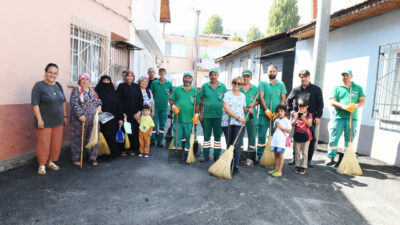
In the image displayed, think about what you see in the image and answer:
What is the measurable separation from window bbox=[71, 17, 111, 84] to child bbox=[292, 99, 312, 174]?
16.5 ft

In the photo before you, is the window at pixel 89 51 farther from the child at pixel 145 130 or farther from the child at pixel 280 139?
the child at pixel 280 139

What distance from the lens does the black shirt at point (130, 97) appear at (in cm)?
558

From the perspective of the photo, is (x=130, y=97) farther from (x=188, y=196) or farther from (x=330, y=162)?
(x=330, y=162)

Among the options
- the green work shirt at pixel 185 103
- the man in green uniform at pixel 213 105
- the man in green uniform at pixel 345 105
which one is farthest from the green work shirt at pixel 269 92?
the green work shirt at pixel 185 103

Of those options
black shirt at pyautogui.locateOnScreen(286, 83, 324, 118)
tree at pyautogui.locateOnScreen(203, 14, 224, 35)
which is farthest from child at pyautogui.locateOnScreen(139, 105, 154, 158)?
tree at pyautogui.locateOnScreen(203, 14, 224, 35)

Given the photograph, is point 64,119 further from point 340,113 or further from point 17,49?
point 340,113

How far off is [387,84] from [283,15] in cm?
3124

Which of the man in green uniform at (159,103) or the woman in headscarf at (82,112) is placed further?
the man in green uniform at (159,103)

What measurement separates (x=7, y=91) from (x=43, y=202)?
7.09 ft

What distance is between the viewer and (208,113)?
5.15 meters

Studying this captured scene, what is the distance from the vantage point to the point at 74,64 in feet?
20.8

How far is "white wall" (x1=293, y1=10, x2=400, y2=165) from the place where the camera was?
5.71 m

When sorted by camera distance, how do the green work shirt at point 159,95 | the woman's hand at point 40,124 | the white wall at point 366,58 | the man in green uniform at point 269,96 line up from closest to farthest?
1. the woman's hand at point 40,124
2. the man in green uniform at point 269,96
3. the white wall at point 366,58
4. the green work shirt at point 159,95

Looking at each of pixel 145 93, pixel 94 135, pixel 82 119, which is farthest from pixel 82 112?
pixel 145 93
